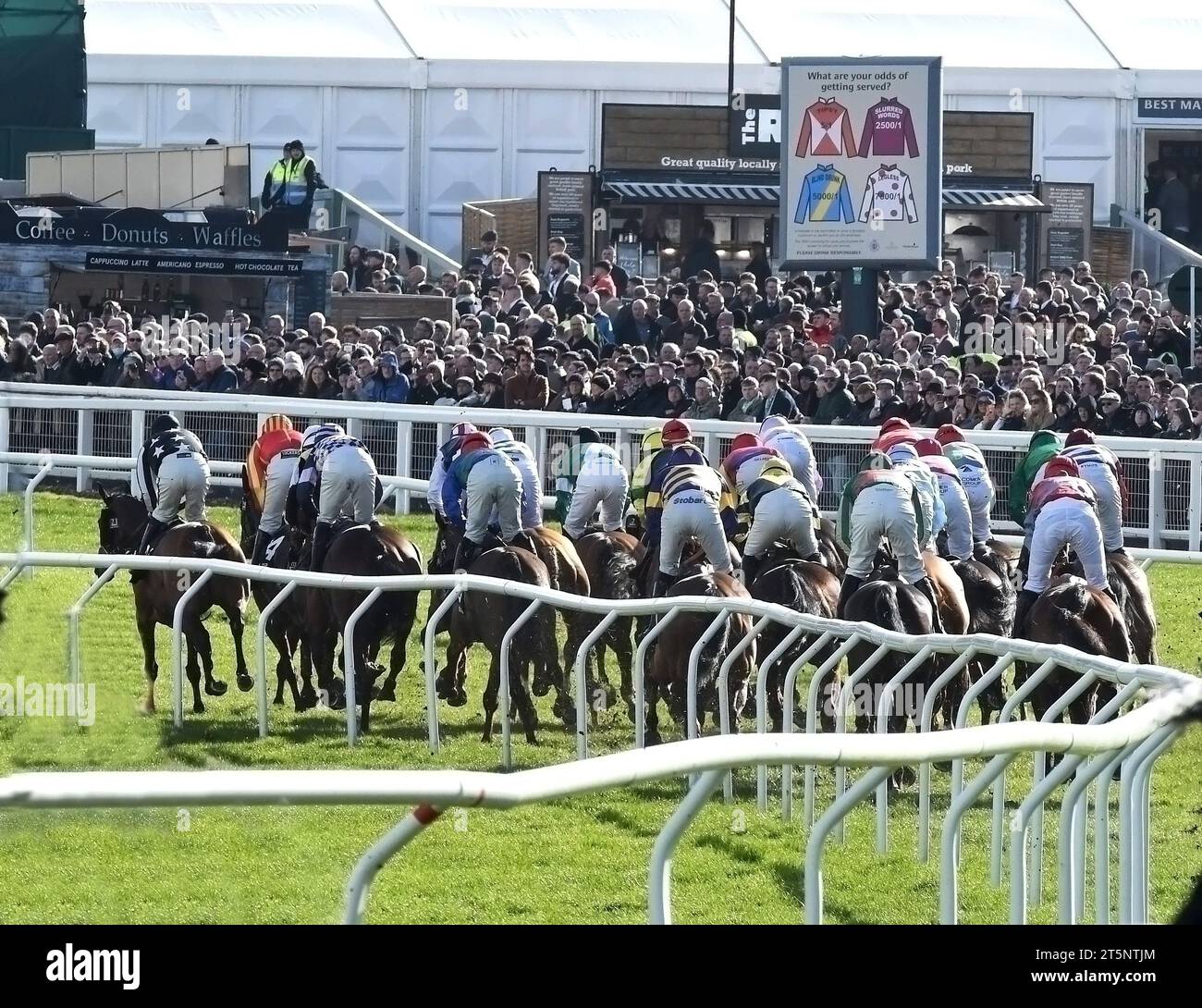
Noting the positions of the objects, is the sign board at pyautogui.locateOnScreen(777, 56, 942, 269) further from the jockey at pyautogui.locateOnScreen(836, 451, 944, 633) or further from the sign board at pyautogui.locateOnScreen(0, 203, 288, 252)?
the jockey at pyautogui.locateOnScreen(836, 451, 944, 633)

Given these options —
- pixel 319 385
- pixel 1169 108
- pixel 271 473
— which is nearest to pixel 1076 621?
pixel 271 473

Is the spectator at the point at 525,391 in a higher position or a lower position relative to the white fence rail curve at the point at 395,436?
higher

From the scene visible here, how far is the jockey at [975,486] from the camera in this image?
10.7 meters

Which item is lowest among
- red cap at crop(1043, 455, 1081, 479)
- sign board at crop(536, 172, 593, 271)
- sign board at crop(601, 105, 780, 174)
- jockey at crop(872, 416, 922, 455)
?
red cap at crop(1043, 455, 1081, 479)

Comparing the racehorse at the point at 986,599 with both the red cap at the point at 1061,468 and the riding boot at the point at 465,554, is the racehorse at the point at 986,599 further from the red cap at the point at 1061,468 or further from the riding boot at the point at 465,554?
the riding boot at the point at 465,554

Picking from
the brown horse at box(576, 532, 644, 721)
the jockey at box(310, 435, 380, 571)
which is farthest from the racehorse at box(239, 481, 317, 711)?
the brown horse at box(576, 532, 644, 721)

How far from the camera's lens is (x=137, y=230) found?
1836 centimetres

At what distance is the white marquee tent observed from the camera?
2562 cm

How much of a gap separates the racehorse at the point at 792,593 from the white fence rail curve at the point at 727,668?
147 mm

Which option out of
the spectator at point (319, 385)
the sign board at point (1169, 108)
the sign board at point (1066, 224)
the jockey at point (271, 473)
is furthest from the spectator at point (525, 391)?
the sign board at point (1169, 108)

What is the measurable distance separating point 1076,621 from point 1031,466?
2.56m

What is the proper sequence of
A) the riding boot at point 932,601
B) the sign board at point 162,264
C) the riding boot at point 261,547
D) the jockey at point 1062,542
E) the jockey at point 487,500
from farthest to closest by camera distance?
the sign board at point 162,264
the riding boot at point 261,547
the jockey at point 487,500
the jockey at point 1062,542
the riding boot at point 932,601

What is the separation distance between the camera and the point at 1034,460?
35.7 feet

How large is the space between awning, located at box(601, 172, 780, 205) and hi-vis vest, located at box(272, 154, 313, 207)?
3.01m
